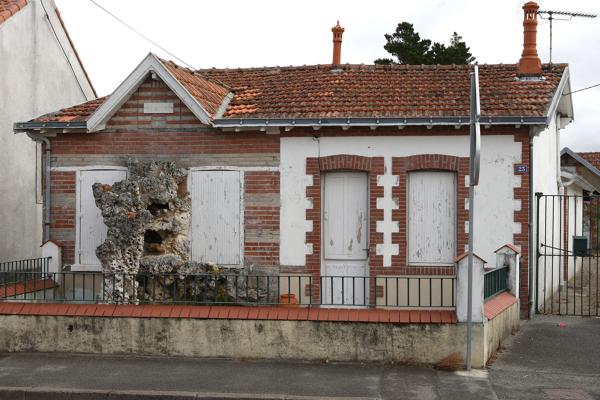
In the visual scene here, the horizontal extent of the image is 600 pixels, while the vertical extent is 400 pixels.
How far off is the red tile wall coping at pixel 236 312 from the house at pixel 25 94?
773 centimetres

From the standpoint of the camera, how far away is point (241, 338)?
10.4 m

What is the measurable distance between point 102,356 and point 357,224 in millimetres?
5526

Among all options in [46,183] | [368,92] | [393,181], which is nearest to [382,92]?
[368,92]

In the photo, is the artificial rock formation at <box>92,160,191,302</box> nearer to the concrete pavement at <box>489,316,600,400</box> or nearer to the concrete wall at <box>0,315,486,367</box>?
the concrete wall at <box>0,315,486,367</box>

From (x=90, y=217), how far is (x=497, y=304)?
7855mm

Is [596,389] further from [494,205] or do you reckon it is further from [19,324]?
[19,324]

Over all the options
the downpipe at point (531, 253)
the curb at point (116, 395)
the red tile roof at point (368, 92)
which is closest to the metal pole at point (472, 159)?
the curb at point (116, 395)

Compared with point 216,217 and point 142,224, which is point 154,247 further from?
point 216,217

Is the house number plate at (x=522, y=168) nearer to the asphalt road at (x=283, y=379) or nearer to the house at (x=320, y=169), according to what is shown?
the house at (x=320, y=169)

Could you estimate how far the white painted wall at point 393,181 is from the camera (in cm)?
1362

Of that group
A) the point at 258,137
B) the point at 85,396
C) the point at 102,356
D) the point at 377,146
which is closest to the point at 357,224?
the point at 377,146

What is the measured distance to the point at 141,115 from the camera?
1437 centimetres

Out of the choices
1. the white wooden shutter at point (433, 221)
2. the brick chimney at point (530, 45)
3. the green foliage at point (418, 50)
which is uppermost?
the green foliage at point (418, 50)

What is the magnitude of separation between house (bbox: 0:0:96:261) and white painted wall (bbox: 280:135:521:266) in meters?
7.78
